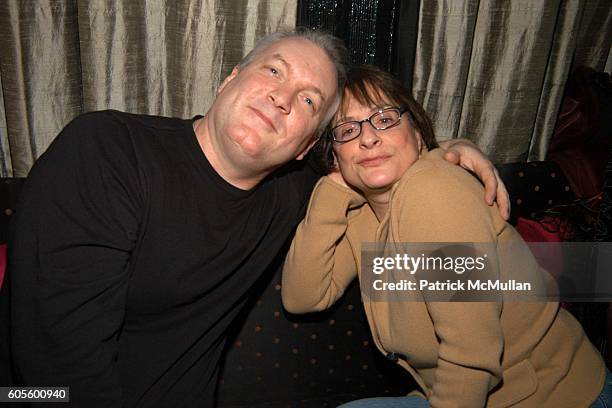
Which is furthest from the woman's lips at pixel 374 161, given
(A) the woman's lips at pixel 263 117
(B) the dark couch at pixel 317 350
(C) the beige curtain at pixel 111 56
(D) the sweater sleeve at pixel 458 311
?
(C) the beige curtain at pixel 111 56

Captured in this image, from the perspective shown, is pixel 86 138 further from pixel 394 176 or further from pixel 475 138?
pixel 475 138

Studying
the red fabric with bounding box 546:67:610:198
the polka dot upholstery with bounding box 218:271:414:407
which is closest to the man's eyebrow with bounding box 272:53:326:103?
the polka dot upholstery with bounding box 218:271:414:407

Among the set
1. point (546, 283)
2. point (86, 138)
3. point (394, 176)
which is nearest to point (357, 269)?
point (394, 176)

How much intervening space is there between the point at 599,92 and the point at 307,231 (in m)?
1.32

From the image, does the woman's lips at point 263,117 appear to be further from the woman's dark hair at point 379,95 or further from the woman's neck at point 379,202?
the woman's neck at point 379,202

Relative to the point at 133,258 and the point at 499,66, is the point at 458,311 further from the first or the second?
the point at 499,66

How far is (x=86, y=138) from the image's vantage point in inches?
41.1

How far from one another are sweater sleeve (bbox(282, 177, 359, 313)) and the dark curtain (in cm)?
63

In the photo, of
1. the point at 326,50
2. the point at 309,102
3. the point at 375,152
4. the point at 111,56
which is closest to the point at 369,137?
the point at 375,152

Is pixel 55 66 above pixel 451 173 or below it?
above

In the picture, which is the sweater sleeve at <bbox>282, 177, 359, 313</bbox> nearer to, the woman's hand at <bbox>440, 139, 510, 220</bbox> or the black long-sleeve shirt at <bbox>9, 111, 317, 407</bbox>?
the black long-sleeve shirt at <bbox>9, 111, 317, 407</bbox>

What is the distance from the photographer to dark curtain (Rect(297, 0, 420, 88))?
5.64 ft

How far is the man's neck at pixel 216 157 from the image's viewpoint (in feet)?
3.93

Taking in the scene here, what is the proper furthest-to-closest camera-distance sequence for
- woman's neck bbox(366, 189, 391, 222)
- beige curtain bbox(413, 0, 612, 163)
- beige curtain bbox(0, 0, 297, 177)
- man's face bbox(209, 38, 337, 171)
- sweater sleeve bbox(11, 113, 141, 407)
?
beige curtain bbox(413, 0, 612, 163) → beige curtain bbox(0, 0, 297, 177) → woman's neck bbox(366, 189, 391, 222) → man's face bbox(209, 38, 337, 171) → sweater sleeve bbox(11, 113, 141, 407)
